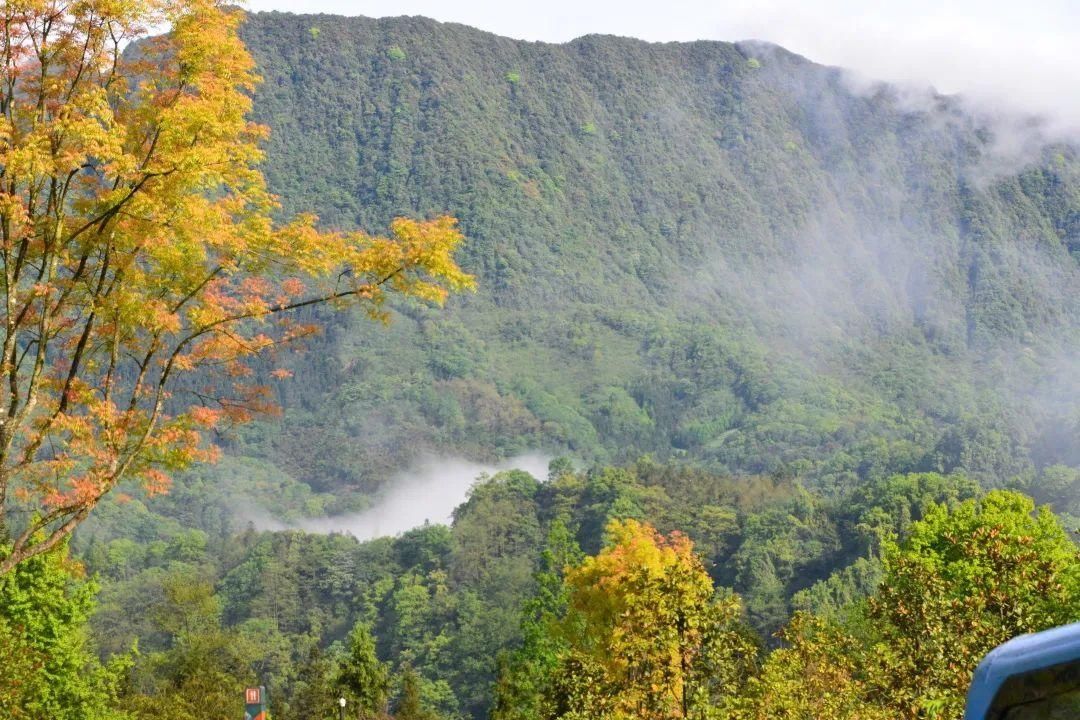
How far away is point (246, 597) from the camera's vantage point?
146 m

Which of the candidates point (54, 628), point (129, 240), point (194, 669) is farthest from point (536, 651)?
point (129, 240)

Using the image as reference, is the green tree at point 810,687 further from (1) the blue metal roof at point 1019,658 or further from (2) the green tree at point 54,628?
(2) the green tree at point 54,628

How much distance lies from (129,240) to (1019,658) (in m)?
12.3

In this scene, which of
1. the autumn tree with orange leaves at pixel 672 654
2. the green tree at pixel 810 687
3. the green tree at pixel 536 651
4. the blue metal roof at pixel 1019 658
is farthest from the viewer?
the green tree at pixel 536 651

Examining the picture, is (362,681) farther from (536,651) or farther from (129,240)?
(129,240)

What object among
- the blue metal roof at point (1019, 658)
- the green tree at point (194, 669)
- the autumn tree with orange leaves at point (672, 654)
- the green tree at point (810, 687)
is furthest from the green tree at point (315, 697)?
the blue metal roof at point (1019, 658)

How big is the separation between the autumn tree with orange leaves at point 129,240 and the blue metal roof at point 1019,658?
11.3m

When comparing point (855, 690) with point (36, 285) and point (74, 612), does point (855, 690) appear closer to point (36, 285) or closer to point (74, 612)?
point (36, 285)

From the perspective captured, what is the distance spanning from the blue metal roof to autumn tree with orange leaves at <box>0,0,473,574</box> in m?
11.3

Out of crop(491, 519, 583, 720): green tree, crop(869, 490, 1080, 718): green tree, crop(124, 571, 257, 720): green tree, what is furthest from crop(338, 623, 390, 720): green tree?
crop(869, 490, 1080, 718): green tree

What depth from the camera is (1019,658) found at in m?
4.30

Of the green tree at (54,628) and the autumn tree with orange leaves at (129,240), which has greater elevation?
the autumn tree with orange leaves at (129,240)

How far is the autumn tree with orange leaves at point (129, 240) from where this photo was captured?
14.3 metres

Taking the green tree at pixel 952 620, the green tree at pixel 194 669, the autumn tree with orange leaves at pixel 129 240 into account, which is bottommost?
the green tree at pixel 952 620
